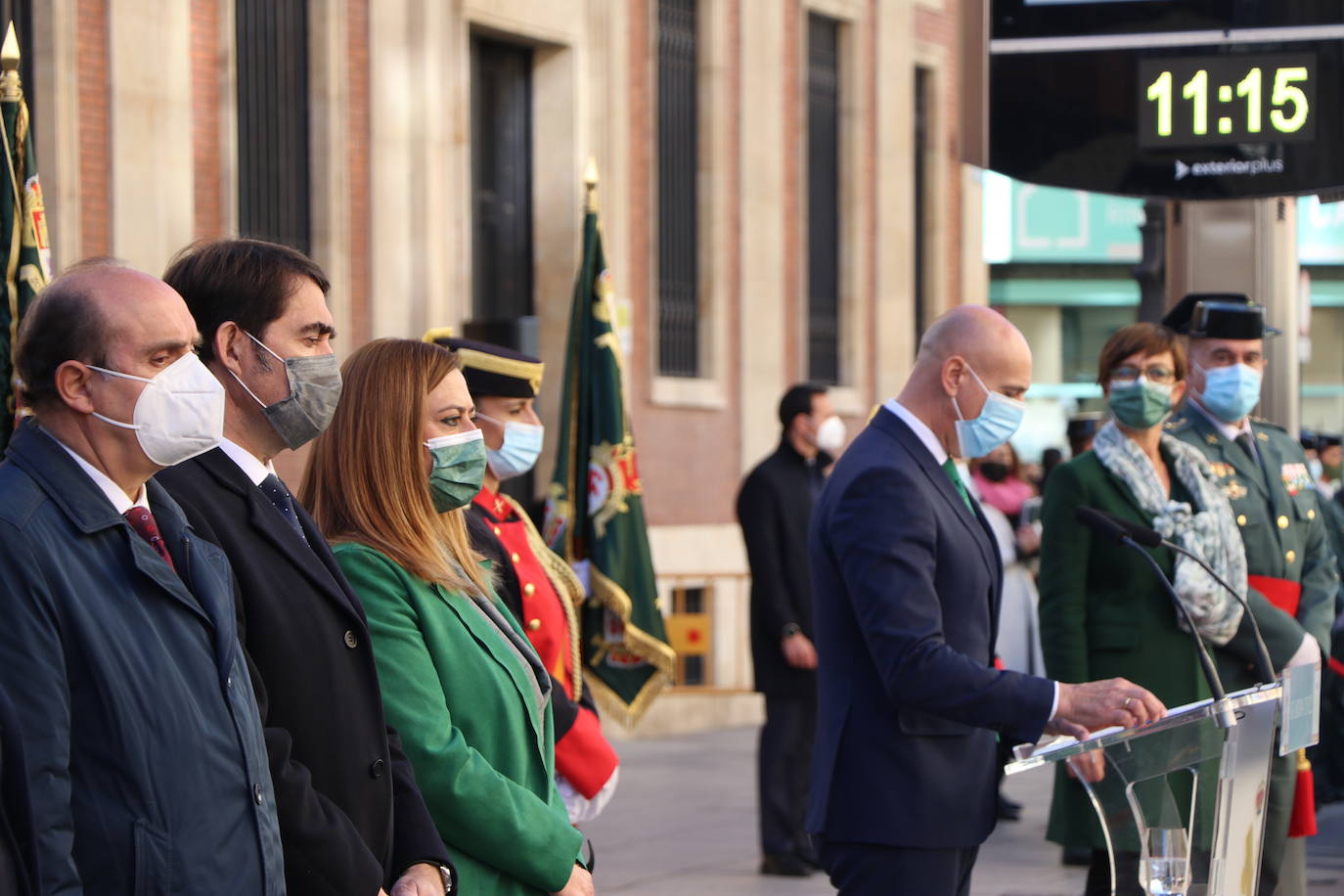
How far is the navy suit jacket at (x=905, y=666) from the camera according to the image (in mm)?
4344

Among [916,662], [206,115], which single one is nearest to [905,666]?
[916,662]

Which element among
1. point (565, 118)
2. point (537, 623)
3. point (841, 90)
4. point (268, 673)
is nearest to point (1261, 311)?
point (537, 623)

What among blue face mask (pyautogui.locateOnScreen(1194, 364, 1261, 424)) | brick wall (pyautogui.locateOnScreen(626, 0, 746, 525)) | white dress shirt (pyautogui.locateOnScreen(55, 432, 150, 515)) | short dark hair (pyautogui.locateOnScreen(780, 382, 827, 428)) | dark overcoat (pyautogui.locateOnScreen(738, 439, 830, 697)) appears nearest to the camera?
white dress shirt (pyautogui.locateOnScreen(55, 432, 150, 515))

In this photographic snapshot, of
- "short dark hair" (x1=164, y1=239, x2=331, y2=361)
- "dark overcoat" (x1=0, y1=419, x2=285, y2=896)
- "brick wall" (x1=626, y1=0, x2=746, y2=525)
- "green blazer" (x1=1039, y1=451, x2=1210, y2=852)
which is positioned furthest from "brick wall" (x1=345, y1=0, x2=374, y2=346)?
"dark overcoat" (x1=0, y1=419, x2=285, y2=896)

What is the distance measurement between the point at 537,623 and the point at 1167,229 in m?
3.71

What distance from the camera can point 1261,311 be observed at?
6.82 metres

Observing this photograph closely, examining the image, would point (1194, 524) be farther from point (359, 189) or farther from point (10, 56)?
point (359, 189)

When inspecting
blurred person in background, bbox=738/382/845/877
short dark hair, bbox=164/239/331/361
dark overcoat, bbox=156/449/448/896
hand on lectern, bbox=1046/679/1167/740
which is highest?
short dark hair, bbox=164/239/331/361

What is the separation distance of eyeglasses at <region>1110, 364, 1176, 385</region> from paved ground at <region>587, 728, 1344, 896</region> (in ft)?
9.48

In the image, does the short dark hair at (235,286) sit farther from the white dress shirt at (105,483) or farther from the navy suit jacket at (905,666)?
the navy suit jacket at (905,666)

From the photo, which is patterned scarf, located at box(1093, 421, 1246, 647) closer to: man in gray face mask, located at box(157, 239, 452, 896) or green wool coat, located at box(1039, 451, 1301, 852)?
green wool coat, located at box(1039, 451, 1301, 852)

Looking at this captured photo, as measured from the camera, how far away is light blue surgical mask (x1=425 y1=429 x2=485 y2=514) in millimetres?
4242

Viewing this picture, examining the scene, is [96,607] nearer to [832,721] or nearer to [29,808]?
[29,808]

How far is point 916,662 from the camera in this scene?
4.34 metres
